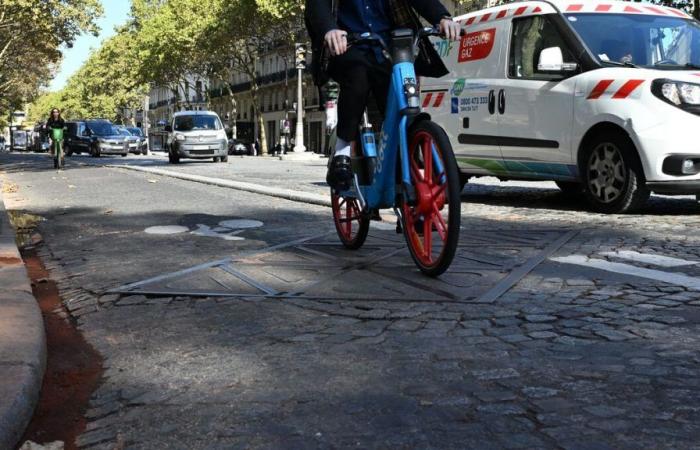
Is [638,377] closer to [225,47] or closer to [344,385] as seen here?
[344,385]

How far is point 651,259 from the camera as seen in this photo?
498 centimetres

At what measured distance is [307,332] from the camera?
3.44m

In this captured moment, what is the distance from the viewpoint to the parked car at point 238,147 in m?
57.1

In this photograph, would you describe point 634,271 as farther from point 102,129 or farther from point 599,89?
point 102,129

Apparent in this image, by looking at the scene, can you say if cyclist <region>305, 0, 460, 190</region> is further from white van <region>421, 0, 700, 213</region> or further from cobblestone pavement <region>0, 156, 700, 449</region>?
white van <region>421, 0, 700, 213</region>

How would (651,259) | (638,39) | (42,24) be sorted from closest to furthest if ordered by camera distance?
1. (651,259)
2. (638,39)
3. (42,24)

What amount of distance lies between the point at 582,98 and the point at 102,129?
3618 centimetres

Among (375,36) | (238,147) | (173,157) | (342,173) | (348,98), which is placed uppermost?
(375,36)

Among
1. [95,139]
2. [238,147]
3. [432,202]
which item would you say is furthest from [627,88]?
[238,147]

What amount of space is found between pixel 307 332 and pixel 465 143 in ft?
21.2

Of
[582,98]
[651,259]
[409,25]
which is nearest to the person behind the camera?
[409,25]

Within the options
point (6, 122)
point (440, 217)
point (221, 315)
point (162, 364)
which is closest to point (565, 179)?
point (440, 217)

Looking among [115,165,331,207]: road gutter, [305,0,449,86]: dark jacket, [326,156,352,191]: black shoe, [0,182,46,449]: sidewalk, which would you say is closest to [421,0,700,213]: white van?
[115,165,331,207]: road gutter

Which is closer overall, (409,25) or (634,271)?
(634,271)
